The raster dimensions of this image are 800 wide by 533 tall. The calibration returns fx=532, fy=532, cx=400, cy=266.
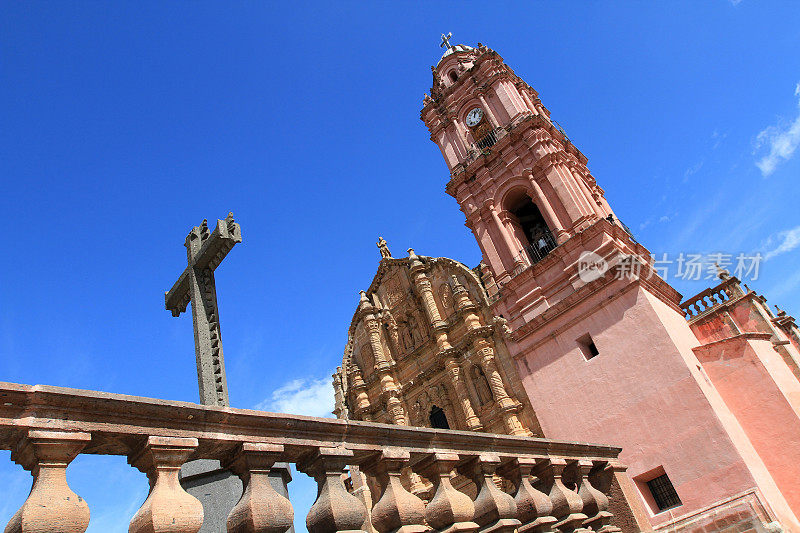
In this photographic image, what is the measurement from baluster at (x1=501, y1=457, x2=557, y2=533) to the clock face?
60.0 feet

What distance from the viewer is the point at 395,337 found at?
69.8ft

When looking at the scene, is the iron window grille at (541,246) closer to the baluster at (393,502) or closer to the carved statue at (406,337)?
the carved statue at (406,337)

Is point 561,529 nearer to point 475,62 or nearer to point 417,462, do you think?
point 417,462

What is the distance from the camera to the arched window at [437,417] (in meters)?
18.7

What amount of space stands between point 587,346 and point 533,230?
558 cm

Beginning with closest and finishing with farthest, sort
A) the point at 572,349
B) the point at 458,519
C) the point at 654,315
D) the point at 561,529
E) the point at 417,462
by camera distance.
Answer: the point at 458,519 → the point at 417,462 → the point at 561,529 → the point at 654,315 → the point at 572,349

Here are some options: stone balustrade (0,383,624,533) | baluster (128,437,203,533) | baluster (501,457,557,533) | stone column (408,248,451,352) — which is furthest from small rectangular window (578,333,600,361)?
baluster (128,437,203,533)

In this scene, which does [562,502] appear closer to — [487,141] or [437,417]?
[437,417]

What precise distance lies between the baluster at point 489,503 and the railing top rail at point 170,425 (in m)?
0.58

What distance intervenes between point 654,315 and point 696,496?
14.5ft

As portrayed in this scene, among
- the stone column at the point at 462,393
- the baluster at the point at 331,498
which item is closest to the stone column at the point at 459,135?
the stone column at the point at 462,393

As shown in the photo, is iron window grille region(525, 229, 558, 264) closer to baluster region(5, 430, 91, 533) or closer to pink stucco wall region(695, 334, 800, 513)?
pink stucco wall region(695, 334, 800, 513)

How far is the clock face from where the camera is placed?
2161cm

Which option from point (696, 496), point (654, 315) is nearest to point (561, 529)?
point (696, 496)
